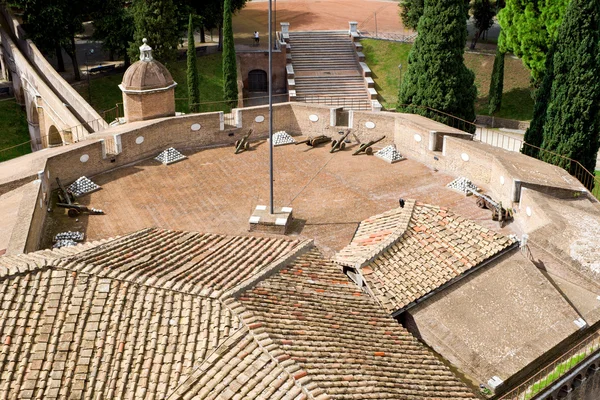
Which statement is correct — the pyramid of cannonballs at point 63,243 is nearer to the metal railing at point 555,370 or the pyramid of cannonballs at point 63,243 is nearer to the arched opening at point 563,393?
the metal railing at point 555,370

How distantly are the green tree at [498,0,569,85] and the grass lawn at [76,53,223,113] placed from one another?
1660 centimetres

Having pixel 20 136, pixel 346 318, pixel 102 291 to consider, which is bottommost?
pixel 20 136

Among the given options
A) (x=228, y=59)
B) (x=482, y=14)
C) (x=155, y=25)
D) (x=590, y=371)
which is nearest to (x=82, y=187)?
(x=590, y=371)

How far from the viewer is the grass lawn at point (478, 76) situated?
45.3 meters

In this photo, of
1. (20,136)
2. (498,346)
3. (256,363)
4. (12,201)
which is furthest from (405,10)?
(256,363)

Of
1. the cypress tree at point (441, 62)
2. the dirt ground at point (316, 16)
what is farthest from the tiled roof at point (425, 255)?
the dirt ground at point (316, 16)

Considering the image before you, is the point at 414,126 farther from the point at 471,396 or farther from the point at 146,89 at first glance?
the point at 471,396

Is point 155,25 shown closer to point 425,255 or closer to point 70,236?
point 70,236

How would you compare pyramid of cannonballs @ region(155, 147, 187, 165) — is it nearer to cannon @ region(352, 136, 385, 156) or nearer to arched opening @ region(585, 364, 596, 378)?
cannon @ region(352, 136, 385, 156)

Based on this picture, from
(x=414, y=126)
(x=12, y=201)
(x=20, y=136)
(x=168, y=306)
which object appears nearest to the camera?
(x=168, y=306)

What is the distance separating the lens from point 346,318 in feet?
52.2

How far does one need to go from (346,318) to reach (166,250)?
4.16 m

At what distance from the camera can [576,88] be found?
101 ft

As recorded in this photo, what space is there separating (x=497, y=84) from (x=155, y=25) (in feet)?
62.9
